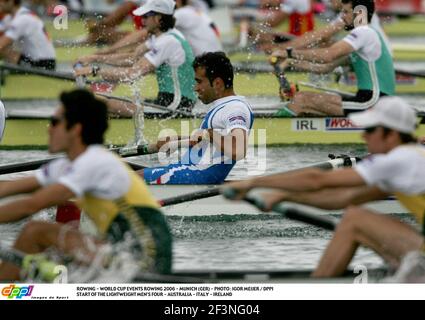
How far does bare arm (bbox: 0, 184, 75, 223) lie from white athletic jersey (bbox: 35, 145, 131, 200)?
→ 46 millimetres

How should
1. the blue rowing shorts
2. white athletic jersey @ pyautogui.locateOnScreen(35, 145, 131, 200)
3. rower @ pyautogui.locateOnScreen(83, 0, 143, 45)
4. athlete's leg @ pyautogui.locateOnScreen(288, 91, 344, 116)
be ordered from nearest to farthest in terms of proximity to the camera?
white athletic jersey @ pyautogui.locateOnScreen(35, 145, 131, 200), the blue rowing shorts, athlete's leg @ pyautogui.locateOnScreen(288, 91, 344, 116), rower @ pyautogui.locateOnScreen(83, 0, 143, 45)

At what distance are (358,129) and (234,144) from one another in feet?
15.5

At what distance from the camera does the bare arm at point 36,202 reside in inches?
327

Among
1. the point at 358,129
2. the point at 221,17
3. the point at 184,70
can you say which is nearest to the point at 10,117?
the point at 184,70

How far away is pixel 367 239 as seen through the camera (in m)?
8.53

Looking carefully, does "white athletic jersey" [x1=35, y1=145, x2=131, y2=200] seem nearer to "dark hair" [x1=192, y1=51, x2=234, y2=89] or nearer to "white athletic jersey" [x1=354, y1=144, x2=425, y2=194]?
"white athletic jersey" [x1=354, y1=144, x2=425, y2=194]

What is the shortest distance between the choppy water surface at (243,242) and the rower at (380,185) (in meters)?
1.83

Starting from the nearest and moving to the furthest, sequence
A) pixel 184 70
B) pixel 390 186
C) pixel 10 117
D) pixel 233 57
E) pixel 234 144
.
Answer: pixel 390 186
pixel 234 144
pixel 184 70
pixel 10 117
pixel 233 57

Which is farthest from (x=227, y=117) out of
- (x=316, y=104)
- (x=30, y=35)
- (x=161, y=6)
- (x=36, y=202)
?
(x=30, y=35)

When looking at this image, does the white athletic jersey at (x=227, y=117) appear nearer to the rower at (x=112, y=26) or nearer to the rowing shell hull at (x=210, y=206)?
the rowing shell hull at (x=210, y=206)

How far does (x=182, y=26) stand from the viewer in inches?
703

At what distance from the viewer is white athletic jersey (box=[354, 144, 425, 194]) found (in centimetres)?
837

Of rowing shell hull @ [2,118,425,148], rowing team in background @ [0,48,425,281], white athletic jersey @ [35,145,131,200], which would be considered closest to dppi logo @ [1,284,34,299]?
rowing team in background @ [0,48,425,281]
